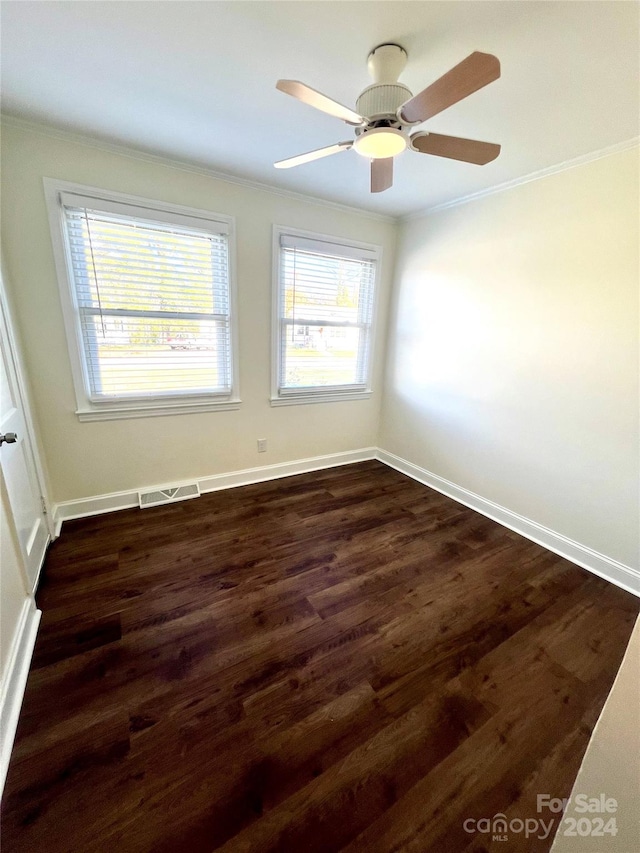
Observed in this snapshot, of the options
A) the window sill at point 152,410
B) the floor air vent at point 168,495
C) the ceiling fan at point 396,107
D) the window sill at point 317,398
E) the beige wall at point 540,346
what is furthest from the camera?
the window sill at point 317,398

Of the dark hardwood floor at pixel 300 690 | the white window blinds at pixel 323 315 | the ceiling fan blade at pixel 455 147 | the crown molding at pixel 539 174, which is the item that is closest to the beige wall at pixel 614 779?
the dark hardwood floor at pixel 300 690

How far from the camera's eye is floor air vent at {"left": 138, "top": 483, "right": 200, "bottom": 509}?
8.77 ft

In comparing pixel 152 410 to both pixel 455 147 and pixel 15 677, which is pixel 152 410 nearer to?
pixel 15 677

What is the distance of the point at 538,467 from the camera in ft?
7.98

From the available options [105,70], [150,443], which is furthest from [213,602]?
[105,70]

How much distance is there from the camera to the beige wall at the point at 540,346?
1.98 metres

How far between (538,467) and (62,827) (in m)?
2.92

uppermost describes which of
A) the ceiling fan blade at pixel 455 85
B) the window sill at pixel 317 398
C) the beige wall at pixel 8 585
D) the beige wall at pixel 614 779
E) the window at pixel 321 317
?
the ceiling fan blade at pixel 455 85

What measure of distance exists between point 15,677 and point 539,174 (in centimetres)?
387

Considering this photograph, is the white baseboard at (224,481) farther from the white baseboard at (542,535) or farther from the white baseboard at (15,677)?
the white baseboard at (15,677)

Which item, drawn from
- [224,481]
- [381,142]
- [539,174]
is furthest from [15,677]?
[539,174]

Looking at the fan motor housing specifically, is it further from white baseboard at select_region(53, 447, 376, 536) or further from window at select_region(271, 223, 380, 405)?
white baseboard at select_region(53, 447, 376, 536)

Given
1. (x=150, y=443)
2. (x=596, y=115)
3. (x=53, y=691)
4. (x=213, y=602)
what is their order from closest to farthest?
(x=53, y=691)
(x=596, y=115)
(x=213, y=602)
(x=150, y=443)

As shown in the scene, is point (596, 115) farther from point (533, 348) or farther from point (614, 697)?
point (614, 697)
